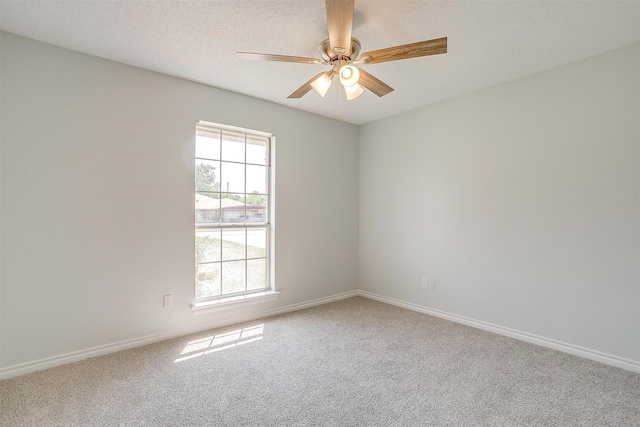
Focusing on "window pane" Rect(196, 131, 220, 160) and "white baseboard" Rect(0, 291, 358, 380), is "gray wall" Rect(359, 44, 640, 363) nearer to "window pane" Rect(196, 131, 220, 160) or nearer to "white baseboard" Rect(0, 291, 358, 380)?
"white baseboard" Rect(0, 291, 358, 380)

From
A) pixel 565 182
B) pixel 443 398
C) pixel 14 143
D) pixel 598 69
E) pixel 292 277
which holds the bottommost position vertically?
pixel 443 398

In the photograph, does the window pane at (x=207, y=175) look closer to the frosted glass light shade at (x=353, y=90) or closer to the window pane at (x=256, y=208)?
the window pane at (x=256, y=208)

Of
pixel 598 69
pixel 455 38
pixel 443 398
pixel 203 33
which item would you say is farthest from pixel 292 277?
pixel 598 69

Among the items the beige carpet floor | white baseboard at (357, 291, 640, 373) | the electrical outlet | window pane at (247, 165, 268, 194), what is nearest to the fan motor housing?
window pane at (247, 165, 268, 194)

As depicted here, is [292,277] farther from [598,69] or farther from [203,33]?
[598,69]

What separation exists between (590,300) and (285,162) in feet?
10.4

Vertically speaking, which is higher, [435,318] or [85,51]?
[85,51]

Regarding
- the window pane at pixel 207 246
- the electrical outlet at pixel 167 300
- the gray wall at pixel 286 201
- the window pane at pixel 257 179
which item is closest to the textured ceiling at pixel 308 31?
the gray wall at pixel 286 201

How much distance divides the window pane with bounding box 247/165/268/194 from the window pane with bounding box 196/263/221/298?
92cm

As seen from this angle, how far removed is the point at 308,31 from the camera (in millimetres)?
2203

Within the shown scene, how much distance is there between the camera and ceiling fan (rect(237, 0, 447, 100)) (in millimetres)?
1643

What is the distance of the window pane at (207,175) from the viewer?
3.21m

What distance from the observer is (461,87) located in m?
3.19

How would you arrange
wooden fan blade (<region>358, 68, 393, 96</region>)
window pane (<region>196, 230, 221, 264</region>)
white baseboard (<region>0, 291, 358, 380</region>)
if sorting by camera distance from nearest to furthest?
wooden fan blade (<region>358, 68, 393, 96</region>) < white baseboard (<region>0, 291, 358, 380</region>) < window pane (<region>196, 230, 221, 264</region>)
